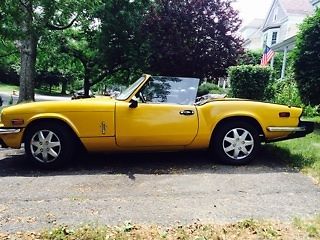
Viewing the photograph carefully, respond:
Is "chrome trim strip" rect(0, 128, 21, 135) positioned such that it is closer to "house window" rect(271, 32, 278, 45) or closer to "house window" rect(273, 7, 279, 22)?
"house window" rect(271, 32, 278, 45)

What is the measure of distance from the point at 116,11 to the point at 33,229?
72.0 ft

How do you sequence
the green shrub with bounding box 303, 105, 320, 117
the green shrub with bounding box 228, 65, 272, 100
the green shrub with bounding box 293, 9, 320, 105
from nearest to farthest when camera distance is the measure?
1. the green shrub with bounding box 293, 9, 320, 105
2. the green shrub with bounding box 303, 105, 320, 117
3. the green shrub with bounding box 228, 65, 272, 100

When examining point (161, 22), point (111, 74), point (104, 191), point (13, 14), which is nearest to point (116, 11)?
point (111, 74)

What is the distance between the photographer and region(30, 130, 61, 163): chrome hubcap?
524 centimetres

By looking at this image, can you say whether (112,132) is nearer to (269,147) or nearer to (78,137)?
(78,137)

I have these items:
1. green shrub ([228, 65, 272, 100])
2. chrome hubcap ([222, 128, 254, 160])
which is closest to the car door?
chrome hubcap ([222, 128, 254, 160])

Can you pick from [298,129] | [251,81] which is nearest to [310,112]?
[251,81]

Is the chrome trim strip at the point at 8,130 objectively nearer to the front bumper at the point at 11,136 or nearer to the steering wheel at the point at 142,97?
the front bumper at the point at 11,136

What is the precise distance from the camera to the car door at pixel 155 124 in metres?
5.34

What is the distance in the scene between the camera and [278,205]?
384 cm

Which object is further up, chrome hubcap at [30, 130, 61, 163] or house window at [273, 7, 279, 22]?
house window at [273, 7, 279, 22]

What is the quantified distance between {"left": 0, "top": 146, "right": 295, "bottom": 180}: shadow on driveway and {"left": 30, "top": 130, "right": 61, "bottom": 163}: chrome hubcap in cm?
19

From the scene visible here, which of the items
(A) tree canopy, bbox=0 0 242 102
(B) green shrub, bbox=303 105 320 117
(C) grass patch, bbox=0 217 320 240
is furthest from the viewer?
(A) tree canopy, bbox=0 0 242 102

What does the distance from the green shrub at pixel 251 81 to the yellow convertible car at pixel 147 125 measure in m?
6.48
